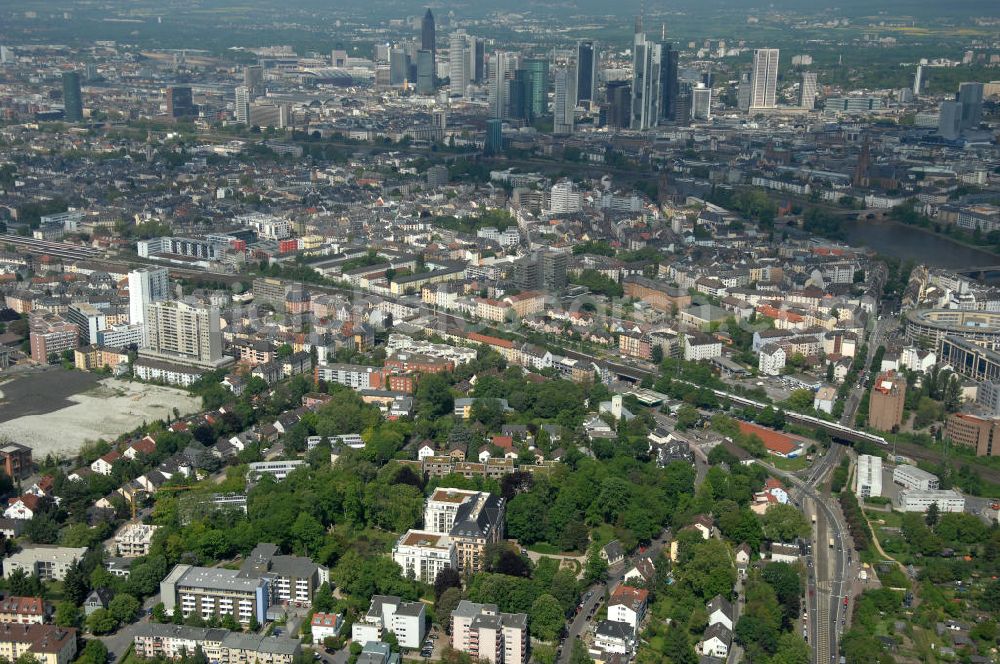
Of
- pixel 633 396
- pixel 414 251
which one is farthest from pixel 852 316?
pixel 414 251

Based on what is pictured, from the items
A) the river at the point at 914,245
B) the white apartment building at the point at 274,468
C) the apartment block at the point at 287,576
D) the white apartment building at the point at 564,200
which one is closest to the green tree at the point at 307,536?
the apartment block at the point at 287,576

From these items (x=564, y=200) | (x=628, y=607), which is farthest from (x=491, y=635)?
(x=564, y=200)

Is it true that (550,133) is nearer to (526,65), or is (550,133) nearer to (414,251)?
(526,65)

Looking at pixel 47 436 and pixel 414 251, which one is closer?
pixel 47 436

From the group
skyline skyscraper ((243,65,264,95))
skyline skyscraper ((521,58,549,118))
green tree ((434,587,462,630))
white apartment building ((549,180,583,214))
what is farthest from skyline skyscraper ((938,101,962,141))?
green tree ((434,587,462,630))

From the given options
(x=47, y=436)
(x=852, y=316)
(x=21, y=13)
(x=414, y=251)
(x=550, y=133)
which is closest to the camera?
(x=47, y=436)

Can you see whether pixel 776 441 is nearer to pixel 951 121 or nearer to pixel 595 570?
pixel 595 570
